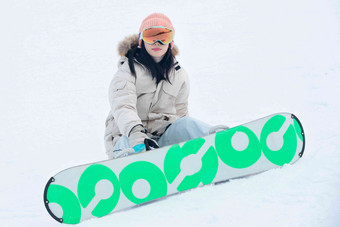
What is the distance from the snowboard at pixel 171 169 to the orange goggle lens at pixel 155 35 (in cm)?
68

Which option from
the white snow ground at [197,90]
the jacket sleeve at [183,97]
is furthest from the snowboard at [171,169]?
the jacket sleeve at [183,97]

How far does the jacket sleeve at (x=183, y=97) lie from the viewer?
2.92 metres

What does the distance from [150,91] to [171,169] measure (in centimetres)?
59

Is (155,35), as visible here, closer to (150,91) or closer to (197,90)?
(150,91)

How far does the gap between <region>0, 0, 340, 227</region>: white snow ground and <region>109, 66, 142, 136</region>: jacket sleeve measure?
515mm

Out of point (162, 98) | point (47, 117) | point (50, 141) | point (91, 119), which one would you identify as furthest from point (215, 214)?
point (47, 117)

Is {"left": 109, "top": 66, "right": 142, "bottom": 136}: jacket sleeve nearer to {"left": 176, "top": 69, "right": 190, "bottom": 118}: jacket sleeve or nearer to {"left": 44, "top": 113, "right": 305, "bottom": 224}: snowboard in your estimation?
{"left": 44, "top": 113, "right": 305, "bottom": 224}: snowboard

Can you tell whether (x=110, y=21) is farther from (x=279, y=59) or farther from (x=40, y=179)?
(x=40, y=179)

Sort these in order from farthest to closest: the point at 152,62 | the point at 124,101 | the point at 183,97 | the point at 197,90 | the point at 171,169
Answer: the point at 197,90, the point at 183,97, the point at 152,62, the point at 124,101, the point at 171,169

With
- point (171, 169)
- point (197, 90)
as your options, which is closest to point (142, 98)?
point (171, 169)

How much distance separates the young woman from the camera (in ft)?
8.61

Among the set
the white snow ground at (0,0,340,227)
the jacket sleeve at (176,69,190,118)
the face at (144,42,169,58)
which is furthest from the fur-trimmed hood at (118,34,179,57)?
the white snow ground at (0,0,340,227)

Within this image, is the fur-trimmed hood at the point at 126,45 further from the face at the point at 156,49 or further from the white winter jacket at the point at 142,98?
the face at the point at 156,49

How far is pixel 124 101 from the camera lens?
2.61m
